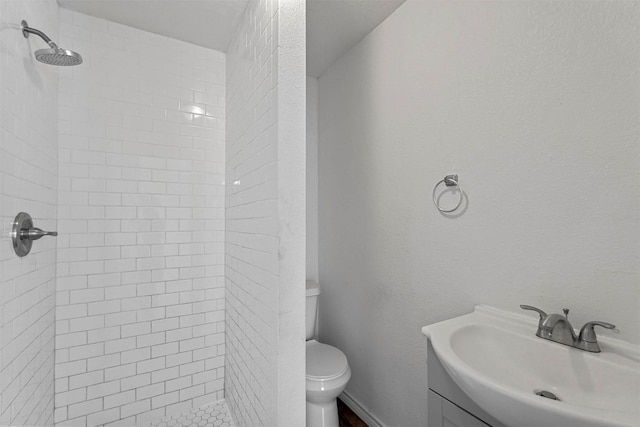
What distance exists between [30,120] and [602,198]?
6.82ft

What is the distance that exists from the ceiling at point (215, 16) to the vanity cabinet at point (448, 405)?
5.79ft

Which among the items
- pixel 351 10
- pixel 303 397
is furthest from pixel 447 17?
pixel 303 397

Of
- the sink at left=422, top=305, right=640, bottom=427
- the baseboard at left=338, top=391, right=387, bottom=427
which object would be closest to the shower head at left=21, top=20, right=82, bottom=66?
the sink at left=422, top=305, right=640, bottom=427

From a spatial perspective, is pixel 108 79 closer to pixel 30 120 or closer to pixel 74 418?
pixel 30 120

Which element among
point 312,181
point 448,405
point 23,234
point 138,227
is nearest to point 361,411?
point 448,405

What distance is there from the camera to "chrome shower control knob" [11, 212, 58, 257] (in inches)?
40.4

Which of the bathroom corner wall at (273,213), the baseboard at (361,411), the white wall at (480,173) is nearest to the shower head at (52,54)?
the bathroom corner wall at (273,213)

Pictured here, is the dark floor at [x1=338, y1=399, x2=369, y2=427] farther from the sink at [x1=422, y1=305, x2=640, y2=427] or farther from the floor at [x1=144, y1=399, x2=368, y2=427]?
the sink at [x1=422, y1=305, x2=640, y2=427]

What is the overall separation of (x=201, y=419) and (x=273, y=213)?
1421 millimetres

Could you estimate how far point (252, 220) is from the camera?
1.43m

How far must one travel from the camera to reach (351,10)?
5.57 feet

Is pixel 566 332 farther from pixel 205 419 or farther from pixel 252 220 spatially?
pixel 205 419

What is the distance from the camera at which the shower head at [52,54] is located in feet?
3.50

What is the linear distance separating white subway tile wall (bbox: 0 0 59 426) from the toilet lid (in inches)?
47.5
